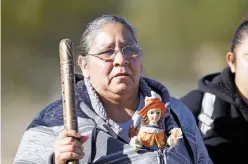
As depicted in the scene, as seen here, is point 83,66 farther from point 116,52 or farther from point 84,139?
point 84,139

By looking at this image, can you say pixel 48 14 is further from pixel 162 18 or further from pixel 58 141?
pixel 58 141

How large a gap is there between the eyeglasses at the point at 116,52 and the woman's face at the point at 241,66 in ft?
2.07

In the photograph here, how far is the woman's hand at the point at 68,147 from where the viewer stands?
209cm

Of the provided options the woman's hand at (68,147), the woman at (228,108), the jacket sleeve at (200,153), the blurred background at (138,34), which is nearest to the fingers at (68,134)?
the woman's hand at (68,147)

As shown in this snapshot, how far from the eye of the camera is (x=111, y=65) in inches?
94.6

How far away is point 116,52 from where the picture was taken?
2408 mm

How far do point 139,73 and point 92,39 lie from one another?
0.78ft

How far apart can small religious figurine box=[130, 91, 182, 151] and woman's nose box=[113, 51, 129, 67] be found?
17 centimetres

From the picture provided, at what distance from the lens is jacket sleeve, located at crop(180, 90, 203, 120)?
2.98 metres

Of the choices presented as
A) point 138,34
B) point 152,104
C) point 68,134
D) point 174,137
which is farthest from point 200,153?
point 138,34

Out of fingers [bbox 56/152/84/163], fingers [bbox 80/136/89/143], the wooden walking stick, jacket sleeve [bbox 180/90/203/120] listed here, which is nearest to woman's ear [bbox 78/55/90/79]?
the wooden walking stick

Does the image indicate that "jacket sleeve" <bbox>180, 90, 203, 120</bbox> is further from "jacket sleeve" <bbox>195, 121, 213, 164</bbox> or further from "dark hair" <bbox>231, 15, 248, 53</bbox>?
"jacket sleeve" <bbox>195, 121, 213, 164</bbox>

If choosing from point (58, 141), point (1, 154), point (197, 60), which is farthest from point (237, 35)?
point (197, 60)

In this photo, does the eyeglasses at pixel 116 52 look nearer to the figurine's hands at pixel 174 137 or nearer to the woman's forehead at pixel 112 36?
the woman's forehead at pixel 112 36
